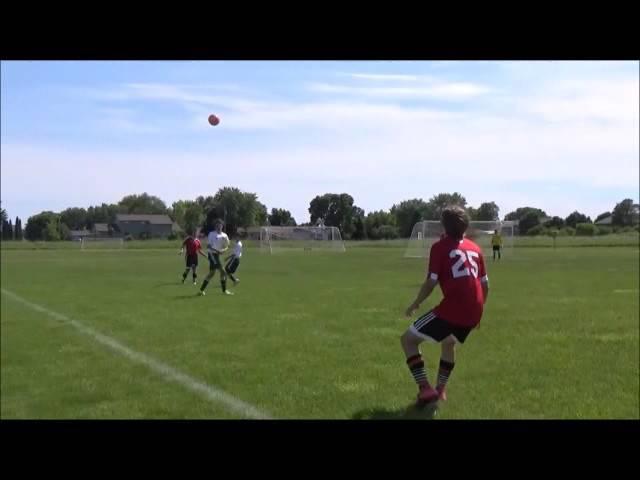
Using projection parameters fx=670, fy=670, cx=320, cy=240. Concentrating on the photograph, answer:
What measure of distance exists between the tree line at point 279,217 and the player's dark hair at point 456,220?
17 centimetres

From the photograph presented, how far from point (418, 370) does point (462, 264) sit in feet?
1.80

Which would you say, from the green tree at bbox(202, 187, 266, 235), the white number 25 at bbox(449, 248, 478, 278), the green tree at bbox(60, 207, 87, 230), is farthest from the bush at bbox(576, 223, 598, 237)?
the green tree at bbox(60, 207, 87, 230)

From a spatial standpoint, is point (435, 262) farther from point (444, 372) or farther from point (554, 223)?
point (554, 223)

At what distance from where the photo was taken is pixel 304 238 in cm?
247

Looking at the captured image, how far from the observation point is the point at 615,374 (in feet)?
26.5

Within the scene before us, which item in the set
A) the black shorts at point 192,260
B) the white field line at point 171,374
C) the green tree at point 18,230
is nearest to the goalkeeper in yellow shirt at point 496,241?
the black shorts at point 192,260

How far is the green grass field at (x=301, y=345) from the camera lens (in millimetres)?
3963

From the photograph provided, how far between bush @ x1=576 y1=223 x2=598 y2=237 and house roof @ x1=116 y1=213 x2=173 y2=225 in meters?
1.55

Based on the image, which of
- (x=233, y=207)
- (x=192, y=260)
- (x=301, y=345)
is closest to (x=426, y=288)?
(x=233, y=207)
